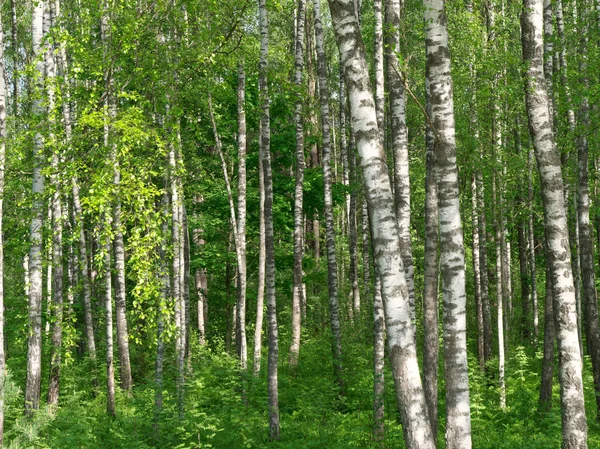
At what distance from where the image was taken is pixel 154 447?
1059 cm

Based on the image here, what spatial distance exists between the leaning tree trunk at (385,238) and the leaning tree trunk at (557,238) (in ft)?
8.62

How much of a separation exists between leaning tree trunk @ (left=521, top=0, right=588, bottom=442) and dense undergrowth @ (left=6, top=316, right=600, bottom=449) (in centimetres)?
363

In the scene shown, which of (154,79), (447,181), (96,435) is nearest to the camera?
(447,181)

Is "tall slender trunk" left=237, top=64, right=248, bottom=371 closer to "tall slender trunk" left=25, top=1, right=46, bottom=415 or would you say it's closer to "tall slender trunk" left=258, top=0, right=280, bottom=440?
"tall slender trunk" left=258, top=0, right=280, bottom=440

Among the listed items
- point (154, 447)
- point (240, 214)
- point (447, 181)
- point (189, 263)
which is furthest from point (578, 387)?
point (189, 263)

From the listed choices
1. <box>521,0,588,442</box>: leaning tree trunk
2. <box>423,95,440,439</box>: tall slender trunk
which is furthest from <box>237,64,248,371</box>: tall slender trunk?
<box>521,0,588,442</box>: leaning tree trunk

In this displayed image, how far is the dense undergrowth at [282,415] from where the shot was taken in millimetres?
10797

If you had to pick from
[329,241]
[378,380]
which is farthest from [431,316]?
[329,241]

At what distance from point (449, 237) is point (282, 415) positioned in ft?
28.3

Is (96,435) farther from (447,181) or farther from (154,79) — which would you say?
(447,181)

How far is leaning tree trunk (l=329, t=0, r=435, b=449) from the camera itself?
5695 mm

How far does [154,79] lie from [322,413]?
8288mm

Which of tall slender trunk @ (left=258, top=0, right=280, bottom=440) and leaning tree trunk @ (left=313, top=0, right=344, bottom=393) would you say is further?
leaning tree trunk @ (left=313, top=0, right=344, bottom=393)

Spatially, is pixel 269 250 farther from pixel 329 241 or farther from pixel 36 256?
pixel 36 256
